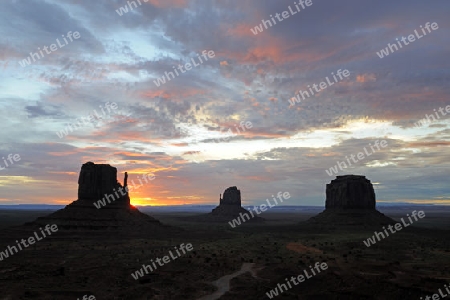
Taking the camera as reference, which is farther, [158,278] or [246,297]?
[158,278]

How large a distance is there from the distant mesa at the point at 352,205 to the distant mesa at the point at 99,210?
6171cm

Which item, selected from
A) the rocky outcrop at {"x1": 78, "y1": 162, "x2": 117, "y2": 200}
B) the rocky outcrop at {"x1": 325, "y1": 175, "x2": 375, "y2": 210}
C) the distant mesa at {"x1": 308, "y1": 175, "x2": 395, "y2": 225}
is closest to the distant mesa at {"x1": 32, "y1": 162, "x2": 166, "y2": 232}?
the rocky outcrop at {"x1": 78, "y1": 162, "x2": 117, "y2": 200}

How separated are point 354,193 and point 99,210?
85.6 metres

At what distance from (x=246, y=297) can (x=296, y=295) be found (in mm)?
4680

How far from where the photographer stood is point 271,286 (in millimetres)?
33344

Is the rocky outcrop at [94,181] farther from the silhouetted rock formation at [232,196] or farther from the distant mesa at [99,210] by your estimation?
the silhouetted rock formation at [232,196]

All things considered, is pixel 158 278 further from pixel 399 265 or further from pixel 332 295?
pixel 399 265

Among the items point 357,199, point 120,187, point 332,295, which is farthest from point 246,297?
point 357,199

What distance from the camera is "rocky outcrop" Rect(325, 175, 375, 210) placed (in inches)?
4621

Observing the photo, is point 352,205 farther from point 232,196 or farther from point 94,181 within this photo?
point 94,181

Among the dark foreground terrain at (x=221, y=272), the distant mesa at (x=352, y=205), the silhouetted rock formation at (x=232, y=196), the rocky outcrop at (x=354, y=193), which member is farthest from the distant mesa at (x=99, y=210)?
the silhouetted rock formation at (x=232, y=196)

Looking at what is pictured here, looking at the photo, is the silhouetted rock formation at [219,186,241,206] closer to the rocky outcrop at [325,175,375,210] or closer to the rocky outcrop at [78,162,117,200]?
the rocky outcrop at [325,175,375,210]

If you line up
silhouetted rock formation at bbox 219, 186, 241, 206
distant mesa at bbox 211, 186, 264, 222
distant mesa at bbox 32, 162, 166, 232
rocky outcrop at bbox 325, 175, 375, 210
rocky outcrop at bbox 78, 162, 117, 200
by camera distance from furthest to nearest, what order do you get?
silhouetted rock formation at bbox 219, 186, 241, 206 < distant mesa at bbox 211, 186, 264, 222 < rocky outcrop at bbox 325, 175, 375, 210 < rocky outcrop at bbox 78, 162, 117, 200 < distant mesa at bbox 32, 162, 166, 232

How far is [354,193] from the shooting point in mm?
117812
